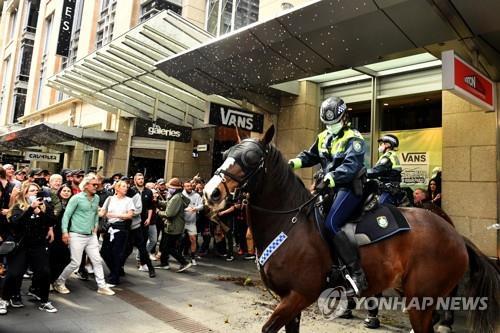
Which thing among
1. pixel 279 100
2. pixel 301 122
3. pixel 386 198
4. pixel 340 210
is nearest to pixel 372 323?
pixel 386 198

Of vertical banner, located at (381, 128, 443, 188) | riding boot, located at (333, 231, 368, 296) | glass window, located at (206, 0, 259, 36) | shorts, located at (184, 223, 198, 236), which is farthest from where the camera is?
glass window, located at (206, 0, 259, 36)

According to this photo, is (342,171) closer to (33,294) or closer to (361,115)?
(33,294)

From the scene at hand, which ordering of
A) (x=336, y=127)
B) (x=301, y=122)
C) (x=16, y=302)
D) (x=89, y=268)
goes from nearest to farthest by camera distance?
(x=336, y=127) → (x=16, y=302) → (x=89, y=268) → (x=301, y=122)

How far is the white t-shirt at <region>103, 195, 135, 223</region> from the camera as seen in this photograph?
7254mm

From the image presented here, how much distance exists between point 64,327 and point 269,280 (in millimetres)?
3148

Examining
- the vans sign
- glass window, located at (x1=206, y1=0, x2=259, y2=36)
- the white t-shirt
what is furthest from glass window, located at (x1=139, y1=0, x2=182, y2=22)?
the white t-shirt

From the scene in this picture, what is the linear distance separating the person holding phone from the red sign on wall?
20.6 ft

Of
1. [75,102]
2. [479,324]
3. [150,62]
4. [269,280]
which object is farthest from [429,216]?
[75,102]

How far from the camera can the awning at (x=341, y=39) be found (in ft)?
18.6

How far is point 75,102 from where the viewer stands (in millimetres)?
23109

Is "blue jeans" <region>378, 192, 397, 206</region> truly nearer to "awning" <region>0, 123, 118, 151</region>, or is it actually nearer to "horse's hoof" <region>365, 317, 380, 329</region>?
"horse's hoof" <region>365, 317, 380, 329</region>

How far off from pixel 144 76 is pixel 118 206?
717 centimetres

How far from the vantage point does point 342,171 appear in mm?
3500

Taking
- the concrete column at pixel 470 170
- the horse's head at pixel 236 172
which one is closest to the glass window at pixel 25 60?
the concrete column at pixel 470 170
